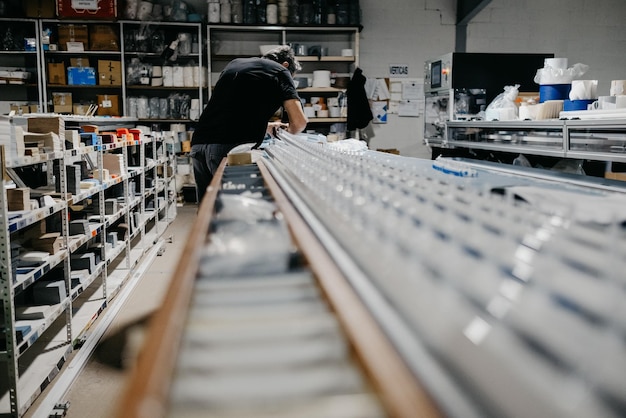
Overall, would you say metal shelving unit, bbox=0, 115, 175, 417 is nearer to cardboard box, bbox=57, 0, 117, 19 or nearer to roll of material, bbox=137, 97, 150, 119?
roll of material, bbox=137, 97, 150, 119

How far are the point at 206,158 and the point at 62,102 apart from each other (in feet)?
16.2

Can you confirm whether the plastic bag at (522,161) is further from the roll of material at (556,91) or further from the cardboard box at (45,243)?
the cardboard box at (45,243)

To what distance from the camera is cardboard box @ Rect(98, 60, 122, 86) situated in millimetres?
7133

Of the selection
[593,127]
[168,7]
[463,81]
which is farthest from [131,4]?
[593,127]

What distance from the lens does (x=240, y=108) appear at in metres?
3.19

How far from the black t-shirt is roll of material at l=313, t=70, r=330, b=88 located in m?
4.30

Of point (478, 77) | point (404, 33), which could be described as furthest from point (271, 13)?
point (478, 77)

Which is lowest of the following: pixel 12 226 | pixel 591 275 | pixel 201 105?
pixel 12 226

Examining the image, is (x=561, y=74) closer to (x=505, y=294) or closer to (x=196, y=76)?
(x=505, y=294)

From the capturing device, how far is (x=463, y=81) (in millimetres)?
5164

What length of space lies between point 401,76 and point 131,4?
12.8 feet

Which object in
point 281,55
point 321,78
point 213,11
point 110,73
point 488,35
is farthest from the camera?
point 488,35

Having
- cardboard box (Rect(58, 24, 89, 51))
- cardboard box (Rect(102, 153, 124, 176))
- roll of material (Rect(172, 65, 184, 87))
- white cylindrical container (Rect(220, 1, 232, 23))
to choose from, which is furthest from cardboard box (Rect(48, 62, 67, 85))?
cardboard box (Rect(102, 153, 124, 176))

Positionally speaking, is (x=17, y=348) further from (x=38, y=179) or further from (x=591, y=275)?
(x=591, y=275)
